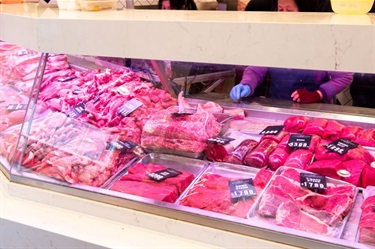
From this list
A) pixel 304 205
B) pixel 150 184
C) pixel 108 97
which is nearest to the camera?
pixel 304 205

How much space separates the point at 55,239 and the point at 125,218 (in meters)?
0.34

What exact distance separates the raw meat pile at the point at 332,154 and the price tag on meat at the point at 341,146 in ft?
0.07

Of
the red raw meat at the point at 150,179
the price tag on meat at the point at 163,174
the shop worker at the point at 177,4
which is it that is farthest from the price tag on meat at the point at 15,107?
the shop worker at the point at 177,4

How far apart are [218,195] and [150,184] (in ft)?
1.17

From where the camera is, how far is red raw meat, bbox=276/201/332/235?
1.62m

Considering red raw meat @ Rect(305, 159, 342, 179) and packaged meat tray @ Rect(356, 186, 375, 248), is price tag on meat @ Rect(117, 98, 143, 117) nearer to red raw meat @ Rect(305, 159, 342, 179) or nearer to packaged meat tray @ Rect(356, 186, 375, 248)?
red raw meat @ Rect(305, 159, 342, 179)

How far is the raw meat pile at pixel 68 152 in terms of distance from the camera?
2.09m

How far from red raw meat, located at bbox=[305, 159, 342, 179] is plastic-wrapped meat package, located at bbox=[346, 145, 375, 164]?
0.26ft

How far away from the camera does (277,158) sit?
2139 mm

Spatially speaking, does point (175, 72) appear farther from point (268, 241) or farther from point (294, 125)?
point (268, 241)

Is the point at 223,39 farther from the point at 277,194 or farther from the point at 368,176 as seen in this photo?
the point at 368,176

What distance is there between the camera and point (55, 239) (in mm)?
1843

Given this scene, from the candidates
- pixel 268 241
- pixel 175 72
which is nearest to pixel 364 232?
pixel 268 241

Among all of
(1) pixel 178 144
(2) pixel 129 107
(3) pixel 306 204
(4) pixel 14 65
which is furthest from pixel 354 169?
(4) pixel 14 65
